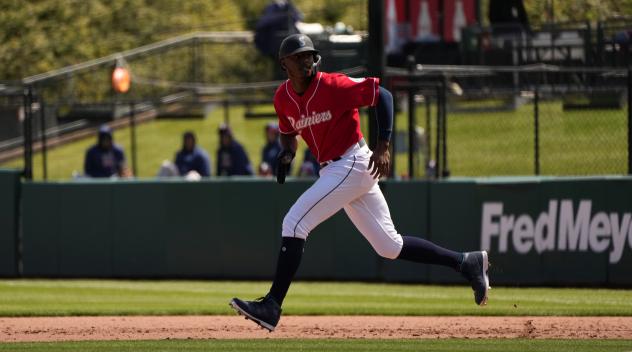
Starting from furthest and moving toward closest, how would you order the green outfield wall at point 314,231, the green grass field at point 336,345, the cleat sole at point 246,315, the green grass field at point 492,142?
1. the green grass field at point 492,142
2. the green outfield wall at point 314,231
3. the green grass field at point 336,345
4. the cleat sole at point 246,315

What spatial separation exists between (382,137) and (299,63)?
76 centimetres

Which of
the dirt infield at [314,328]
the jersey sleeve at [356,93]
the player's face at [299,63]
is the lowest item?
the dirt infield at [314,328]

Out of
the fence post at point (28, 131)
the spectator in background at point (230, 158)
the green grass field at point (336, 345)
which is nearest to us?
the green grass field at point (336, 345)

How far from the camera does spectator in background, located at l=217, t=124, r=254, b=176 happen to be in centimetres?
1820

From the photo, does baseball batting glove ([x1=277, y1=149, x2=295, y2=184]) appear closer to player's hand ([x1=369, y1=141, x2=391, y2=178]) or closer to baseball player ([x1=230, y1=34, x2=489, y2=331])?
baseball player ([x1=230, y1=34, x2=489, y2=331])

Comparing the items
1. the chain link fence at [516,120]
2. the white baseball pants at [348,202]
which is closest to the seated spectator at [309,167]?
the chain link fence at [516,120]

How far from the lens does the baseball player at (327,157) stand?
8312 millimetres

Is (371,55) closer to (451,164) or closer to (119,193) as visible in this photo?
(119,193)

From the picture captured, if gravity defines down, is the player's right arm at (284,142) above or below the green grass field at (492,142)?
above

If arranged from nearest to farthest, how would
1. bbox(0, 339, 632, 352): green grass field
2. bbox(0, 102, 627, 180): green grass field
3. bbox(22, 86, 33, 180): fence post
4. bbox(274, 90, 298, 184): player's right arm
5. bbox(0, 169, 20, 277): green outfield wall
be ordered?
1. bbox(0, 339, 632, 352): green grass field
2. bbox(274, 90, 298, 184): player's right arm
3. bbox(0, 169, 20, 277): green outfield wall
4. bbox(22, 86, 33, 180): fence post
5. bbox(0, 102, 627, 180): green grass field

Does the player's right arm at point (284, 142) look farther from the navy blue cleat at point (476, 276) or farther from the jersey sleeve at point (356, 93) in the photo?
the navy blue cleat at point (476, 276)

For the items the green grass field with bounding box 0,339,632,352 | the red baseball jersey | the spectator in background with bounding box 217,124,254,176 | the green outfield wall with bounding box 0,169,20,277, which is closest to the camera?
the green grass field with bounding box 0,339,632,352

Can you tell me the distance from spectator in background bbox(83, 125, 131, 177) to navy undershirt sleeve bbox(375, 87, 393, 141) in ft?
34.9

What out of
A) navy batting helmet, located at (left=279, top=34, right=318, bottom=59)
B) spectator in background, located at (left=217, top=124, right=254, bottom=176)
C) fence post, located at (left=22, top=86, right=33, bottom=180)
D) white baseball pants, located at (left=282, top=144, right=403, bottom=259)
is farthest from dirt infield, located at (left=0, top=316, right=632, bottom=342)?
spectator in background, located at (left=217, top=124, right=254, bottom=176)
